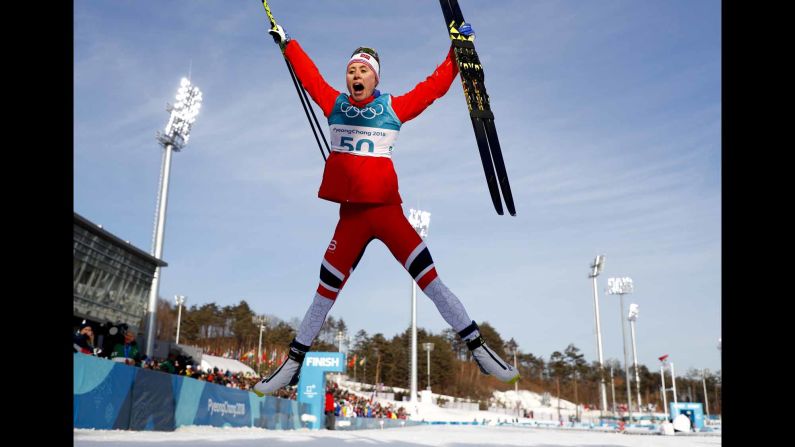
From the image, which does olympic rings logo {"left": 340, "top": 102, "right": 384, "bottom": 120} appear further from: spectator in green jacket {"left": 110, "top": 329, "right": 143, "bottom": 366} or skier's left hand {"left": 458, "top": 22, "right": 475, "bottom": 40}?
spectator in green jacket {"left": 110, "top": 329, "right": 143, "bottom": 366}

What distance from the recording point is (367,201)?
152 inches

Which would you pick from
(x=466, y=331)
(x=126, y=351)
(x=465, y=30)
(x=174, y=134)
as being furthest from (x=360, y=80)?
(x=174, y=134)

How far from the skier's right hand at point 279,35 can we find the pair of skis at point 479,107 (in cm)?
127

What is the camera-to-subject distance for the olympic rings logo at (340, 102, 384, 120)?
13.3 ft

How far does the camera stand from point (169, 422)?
14648 mm

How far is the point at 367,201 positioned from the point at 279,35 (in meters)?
1.44

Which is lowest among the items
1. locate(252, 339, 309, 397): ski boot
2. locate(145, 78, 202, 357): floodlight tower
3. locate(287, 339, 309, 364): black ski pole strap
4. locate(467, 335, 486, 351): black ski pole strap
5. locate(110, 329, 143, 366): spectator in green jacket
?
locate(252, 339, 309, 397): ski boot

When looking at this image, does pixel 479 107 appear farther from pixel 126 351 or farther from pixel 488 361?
pixel 126 351

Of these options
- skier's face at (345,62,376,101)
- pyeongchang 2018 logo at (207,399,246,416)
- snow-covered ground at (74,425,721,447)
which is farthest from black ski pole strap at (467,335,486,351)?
pyeongchang 2018 logo at (207,399,246,416)

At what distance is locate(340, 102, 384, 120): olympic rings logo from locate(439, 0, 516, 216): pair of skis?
25.3 inches

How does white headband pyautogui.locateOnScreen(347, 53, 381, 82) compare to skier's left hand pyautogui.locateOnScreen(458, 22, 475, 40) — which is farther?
white headband pyautogui.locateOnScreen(347, 53, 381, 82)
